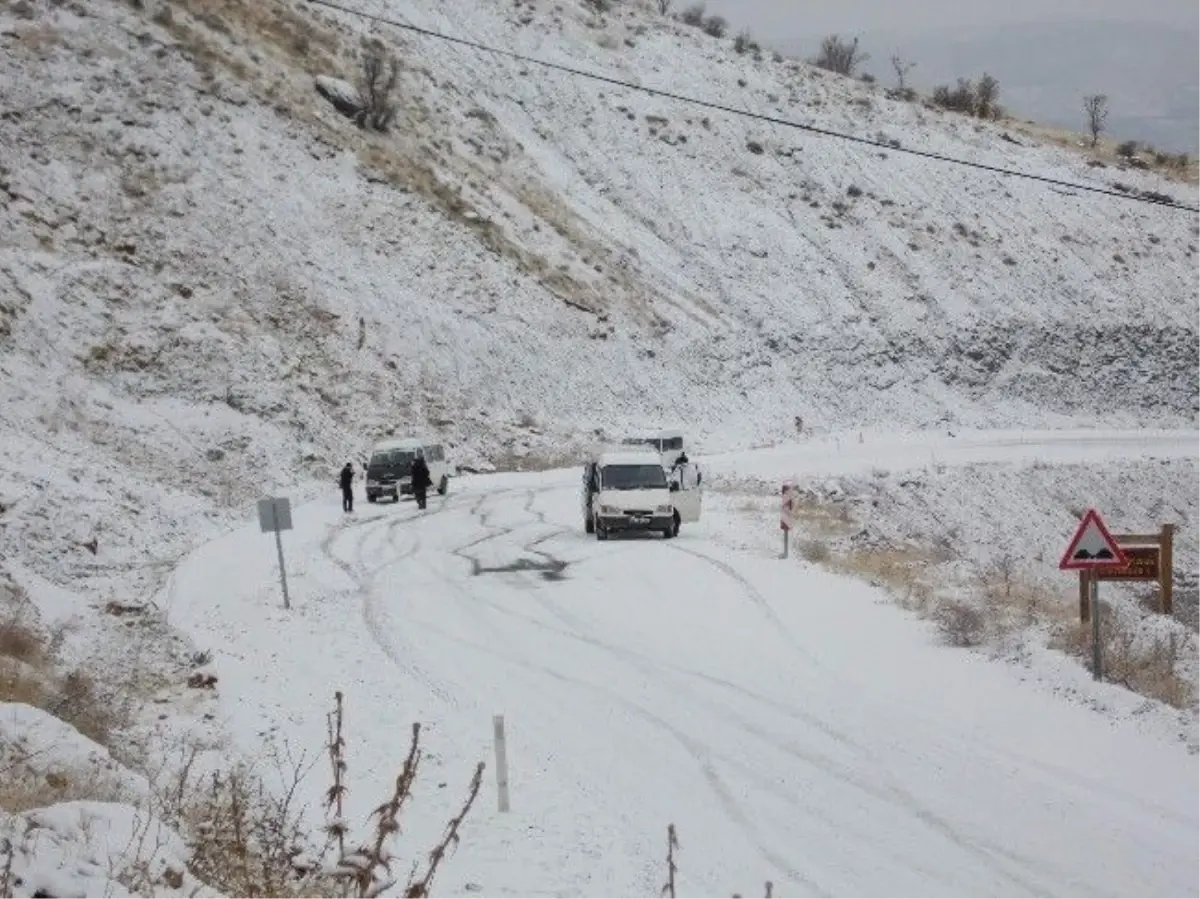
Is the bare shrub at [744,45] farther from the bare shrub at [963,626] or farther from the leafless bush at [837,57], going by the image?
the bare shrub at [963,626]

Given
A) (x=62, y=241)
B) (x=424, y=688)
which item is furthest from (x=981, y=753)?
(x=62, y=241)

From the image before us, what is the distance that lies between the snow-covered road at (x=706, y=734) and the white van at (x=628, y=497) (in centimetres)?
421

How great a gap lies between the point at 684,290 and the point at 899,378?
1216 centimetres

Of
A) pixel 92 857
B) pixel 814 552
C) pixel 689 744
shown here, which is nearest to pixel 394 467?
pixel 814 552

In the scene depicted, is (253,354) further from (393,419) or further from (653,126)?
(653,126)

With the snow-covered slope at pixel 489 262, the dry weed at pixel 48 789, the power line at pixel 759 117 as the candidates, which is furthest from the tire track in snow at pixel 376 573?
the power line at pixel 759 117

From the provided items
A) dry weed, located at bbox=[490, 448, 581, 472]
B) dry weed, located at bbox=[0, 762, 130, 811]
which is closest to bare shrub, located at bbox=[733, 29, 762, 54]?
dry weed, located at bbox=[490, 448, 581, 472]

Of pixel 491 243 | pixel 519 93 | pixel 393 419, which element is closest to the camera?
pixel 393 419

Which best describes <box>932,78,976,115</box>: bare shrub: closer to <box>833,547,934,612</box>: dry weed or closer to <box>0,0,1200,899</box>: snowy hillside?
<box>0,0,1200,899</box>: snowy hillside

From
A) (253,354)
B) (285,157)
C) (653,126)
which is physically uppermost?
(653,126)

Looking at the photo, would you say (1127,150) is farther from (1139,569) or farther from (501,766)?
(501,766)

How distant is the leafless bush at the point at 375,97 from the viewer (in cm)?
5256

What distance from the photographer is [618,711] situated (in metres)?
12.1

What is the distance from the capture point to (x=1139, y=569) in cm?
1503
